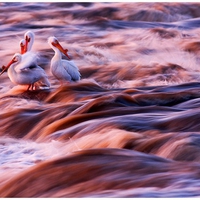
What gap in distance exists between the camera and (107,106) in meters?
4.56

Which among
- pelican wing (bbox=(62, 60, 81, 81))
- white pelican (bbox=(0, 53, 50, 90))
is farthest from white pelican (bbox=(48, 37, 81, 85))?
white pelican (bbox=(0, 53, 50, 90))

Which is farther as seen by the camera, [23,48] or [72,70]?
[23,48]

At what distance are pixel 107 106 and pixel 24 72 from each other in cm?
99

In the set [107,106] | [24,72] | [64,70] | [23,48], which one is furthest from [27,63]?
[107,106]

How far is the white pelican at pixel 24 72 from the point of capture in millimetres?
5309

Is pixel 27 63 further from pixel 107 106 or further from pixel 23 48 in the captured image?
pixel 107 106

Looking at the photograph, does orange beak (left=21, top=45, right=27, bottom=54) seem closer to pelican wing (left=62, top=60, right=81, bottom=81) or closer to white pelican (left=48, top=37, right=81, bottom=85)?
white pelican (left=48, top=37, right=81, bottom=85)

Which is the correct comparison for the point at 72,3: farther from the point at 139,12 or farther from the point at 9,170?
the point at 9,170

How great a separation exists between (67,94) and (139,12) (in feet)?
7.65

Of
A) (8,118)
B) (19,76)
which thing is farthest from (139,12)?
(8,118)

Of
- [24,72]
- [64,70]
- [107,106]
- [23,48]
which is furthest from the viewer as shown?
[23,48]

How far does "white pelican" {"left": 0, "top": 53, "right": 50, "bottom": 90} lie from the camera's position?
17.4 ft

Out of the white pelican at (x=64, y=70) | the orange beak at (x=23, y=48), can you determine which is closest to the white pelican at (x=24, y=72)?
the white pelican at (x=64, y=70)

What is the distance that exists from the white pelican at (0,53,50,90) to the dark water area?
3.4 inches
